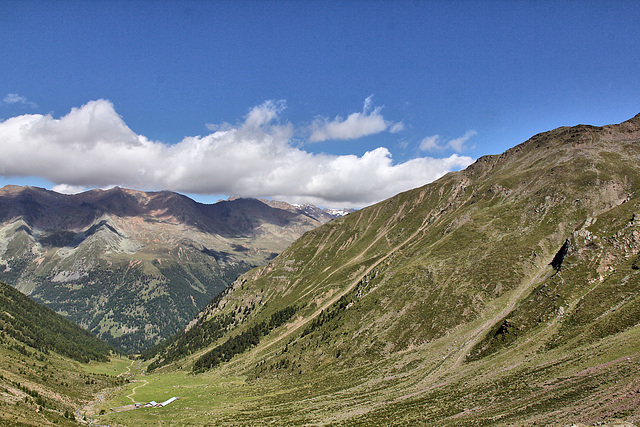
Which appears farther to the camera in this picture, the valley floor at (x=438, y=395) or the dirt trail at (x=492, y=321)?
the dirt trail at (x=492, y=321)

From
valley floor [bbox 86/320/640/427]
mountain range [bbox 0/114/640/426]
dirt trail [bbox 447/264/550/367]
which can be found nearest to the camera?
valley floor [bbox 86/320/640/427]

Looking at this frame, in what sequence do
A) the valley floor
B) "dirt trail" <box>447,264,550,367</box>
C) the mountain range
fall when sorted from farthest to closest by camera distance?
"dirt trail" <box>447,264,550,367</box>
the mountain range
the valley floor

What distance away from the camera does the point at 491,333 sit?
107625 millimetres

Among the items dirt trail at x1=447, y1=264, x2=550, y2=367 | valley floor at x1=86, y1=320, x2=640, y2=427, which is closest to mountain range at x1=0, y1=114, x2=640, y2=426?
valley floor at x1=86, y1=320, x2=640, y2=427

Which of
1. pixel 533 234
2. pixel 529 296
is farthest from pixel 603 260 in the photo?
pixel 533 234

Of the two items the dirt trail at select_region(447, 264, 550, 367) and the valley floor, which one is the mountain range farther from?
the dirt trail at select_region(447, 264, 550, 367)

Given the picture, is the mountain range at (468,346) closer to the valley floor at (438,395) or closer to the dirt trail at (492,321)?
the valley floor at (438,395)

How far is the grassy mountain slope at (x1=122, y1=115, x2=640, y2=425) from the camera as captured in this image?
64.0 metres

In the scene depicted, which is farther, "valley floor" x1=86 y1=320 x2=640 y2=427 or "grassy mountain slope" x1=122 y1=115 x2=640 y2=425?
"grassy mountain slope" x1=122 y1=115 x2=640 y2=425

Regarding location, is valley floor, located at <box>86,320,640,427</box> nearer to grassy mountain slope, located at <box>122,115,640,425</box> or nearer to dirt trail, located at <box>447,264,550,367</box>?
grassy mountain slope, located at <box>122,115,640,425</box>

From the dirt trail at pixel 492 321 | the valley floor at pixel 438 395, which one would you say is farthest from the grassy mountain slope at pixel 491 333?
the dirt trail at pixel 492 321

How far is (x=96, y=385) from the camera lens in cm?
14338

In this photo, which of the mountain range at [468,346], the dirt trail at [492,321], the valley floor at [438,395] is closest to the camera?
the valley floor at [438,395]

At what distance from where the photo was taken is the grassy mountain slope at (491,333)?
6400 centimetres
